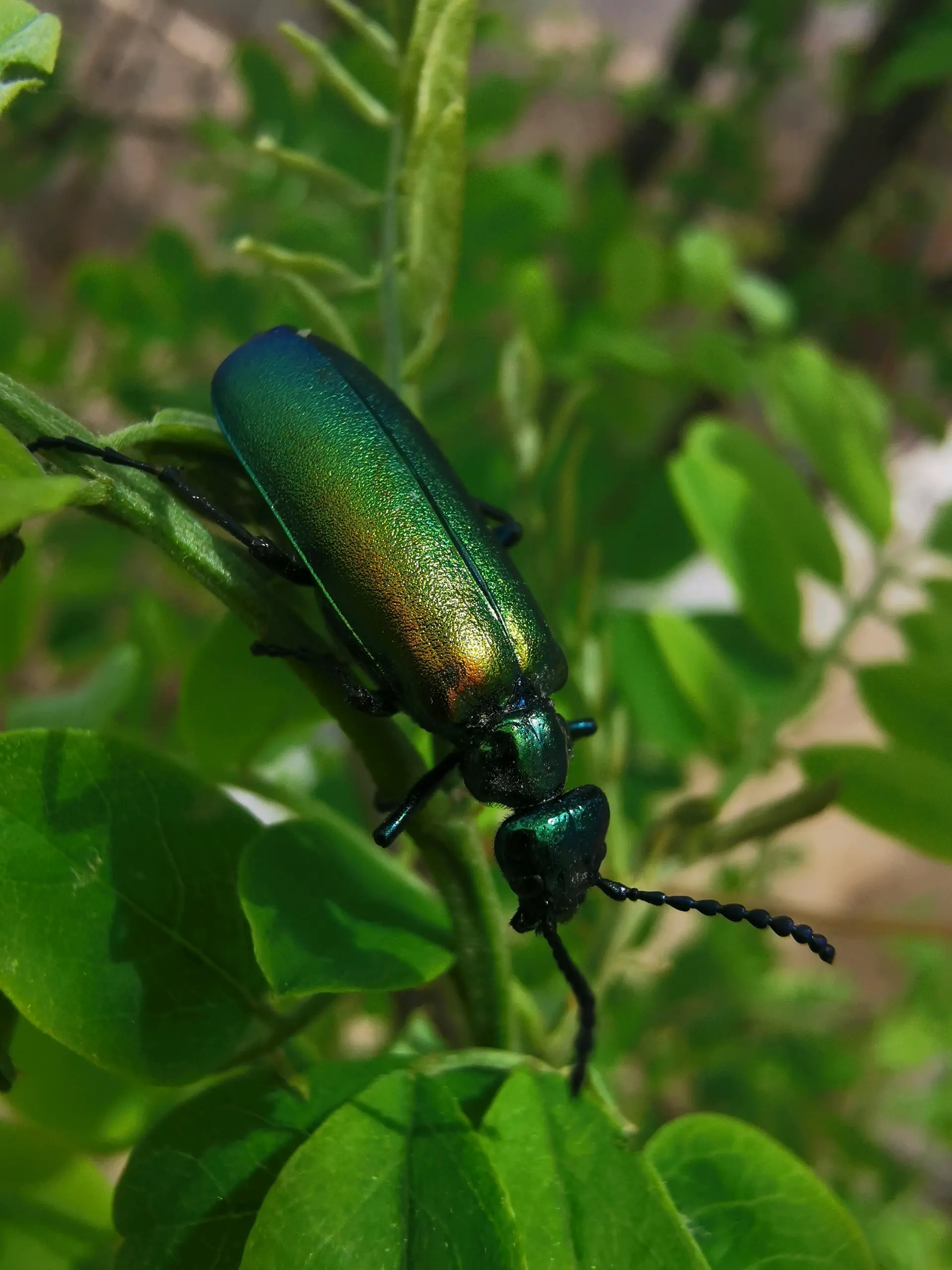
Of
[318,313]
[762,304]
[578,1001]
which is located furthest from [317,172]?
[762,304]

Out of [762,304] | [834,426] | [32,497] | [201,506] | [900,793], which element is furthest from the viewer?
[762,304]

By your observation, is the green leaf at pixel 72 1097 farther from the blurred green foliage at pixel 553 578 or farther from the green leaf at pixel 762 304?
the green leaf at pixel 762 304

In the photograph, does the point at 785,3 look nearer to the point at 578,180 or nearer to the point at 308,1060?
the point at 578,180

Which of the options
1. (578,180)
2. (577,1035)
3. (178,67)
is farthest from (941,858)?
(178,67)

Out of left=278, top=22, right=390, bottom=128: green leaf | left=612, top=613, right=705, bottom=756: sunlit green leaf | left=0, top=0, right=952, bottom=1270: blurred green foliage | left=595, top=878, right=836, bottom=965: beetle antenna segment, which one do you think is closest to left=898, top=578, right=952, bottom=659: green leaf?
left=0, top=0, right=952, bottom=1270: blurred green foliage

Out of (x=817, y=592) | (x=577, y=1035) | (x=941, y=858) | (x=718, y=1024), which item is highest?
(x=577, y=1035)

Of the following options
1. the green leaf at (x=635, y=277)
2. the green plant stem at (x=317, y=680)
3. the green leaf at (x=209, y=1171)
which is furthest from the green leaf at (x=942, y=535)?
the green leaf at (x=209, y=1171)

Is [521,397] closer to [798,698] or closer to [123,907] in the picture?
[798,698]
